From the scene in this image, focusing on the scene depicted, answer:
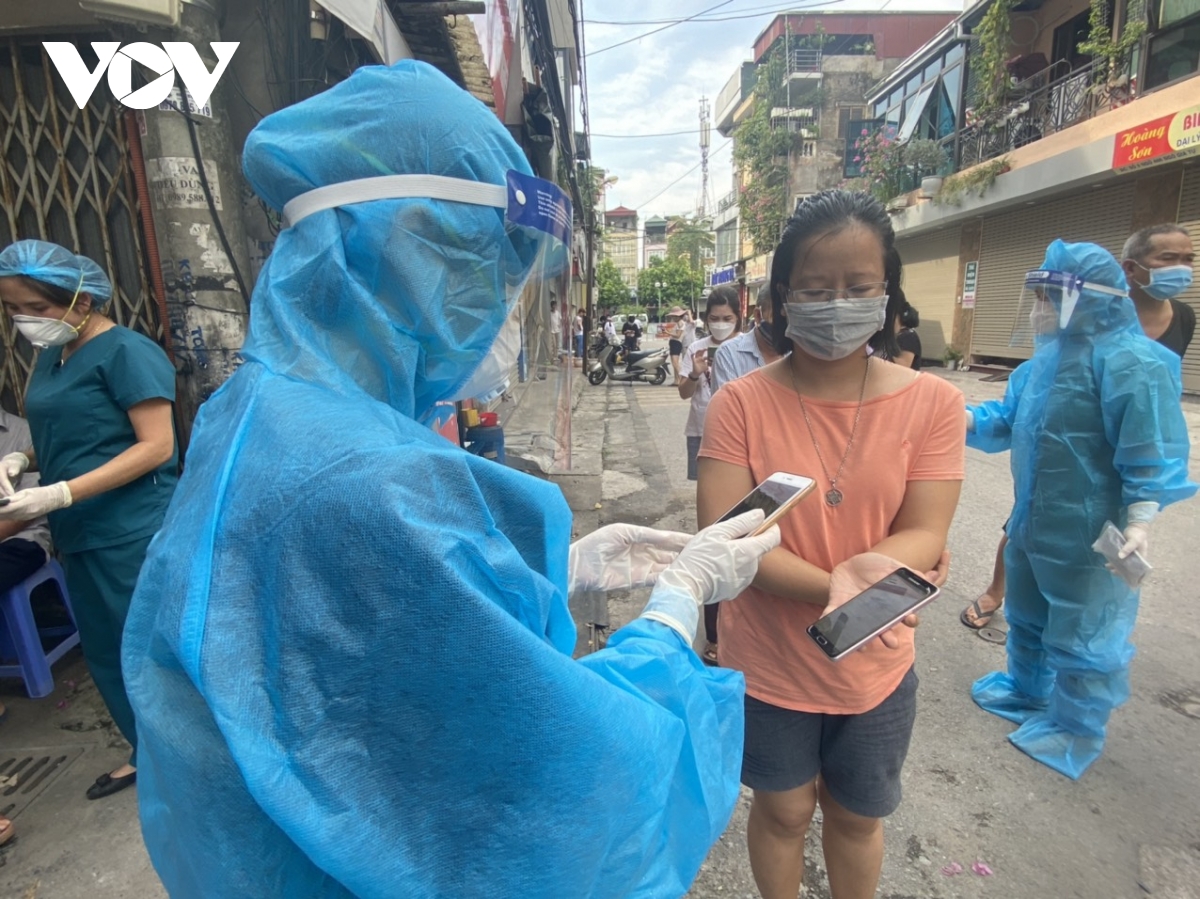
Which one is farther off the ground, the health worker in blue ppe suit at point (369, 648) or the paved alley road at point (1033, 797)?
the health worker in blue ppe suit at point (369, 648)

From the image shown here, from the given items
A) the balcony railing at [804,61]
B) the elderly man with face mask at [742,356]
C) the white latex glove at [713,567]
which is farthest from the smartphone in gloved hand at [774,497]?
the balcony railing at [804,61]

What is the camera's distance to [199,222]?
7.05 feet

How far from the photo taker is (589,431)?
30.4ft

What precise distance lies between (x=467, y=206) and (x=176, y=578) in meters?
0.60

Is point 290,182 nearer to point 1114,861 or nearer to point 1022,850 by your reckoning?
point 1022,850

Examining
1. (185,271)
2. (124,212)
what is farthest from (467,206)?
(124,212)

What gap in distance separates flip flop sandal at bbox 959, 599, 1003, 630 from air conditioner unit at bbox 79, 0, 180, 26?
12.7 ft

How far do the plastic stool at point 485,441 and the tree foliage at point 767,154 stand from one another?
996 inches

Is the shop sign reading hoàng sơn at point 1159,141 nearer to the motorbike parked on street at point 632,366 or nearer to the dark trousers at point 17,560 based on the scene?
the motorbike parked on street at point 632,366

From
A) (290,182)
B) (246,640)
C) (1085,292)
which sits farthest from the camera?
(1085,292)

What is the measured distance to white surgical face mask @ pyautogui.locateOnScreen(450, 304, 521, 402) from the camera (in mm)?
1163

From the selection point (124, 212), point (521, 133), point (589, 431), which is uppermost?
point (521, 133)

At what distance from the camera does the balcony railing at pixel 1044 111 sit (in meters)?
10.6

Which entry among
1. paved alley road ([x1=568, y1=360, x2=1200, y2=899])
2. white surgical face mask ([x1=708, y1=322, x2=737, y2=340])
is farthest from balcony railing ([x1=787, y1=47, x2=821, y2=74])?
paved alley road ([x1=568, y1=360, x2=1200, y2=899])
